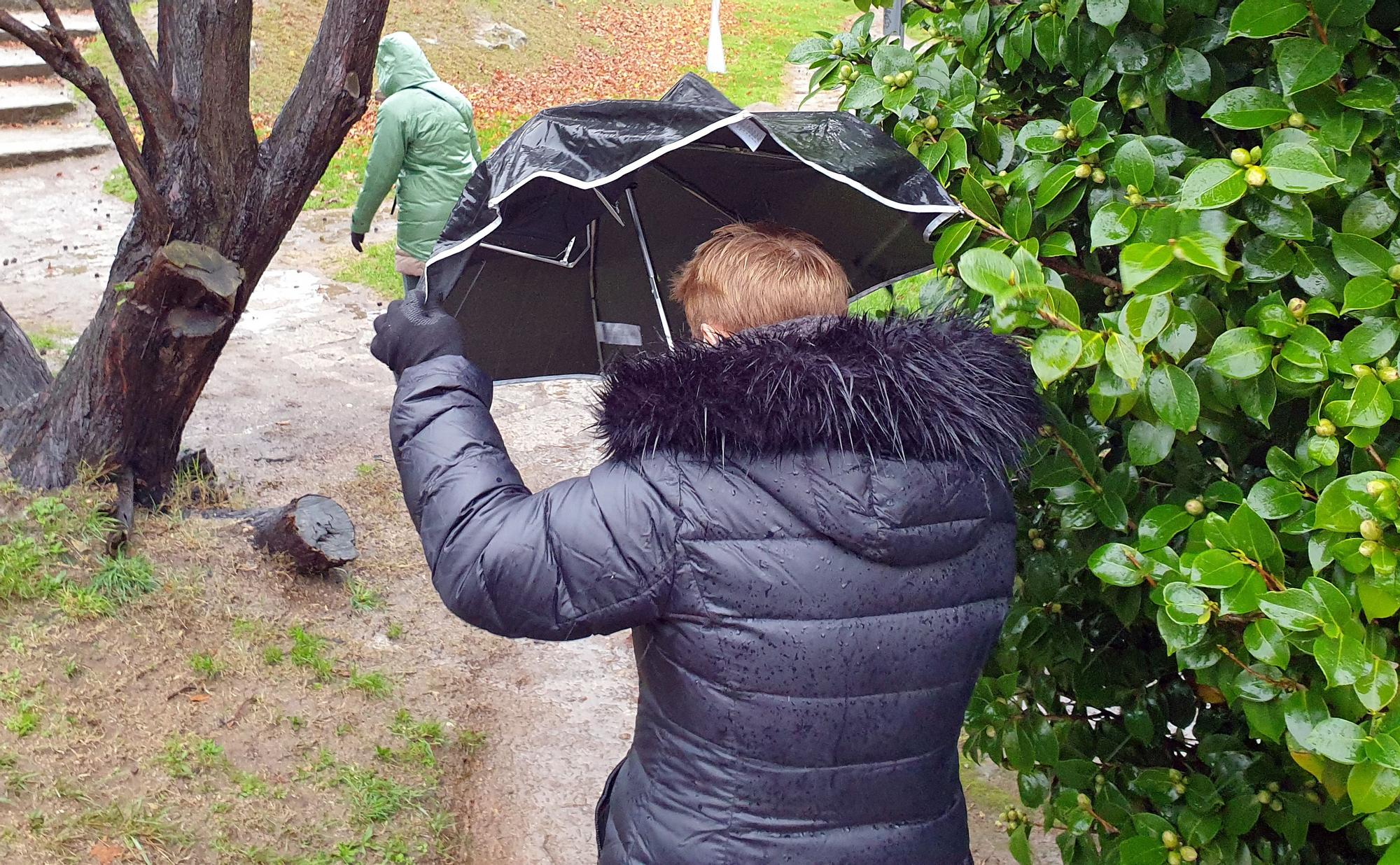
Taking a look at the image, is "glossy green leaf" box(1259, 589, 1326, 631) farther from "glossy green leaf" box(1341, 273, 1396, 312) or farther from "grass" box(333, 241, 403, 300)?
"grass" box(333, 241, 403, 300)

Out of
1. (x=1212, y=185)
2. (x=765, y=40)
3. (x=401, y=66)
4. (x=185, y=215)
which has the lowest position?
(x=765, y=40)

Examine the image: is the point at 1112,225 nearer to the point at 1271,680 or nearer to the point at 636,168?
the point at 1271,680

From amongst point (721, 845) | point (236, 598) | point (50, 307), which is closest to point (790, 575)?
point (721, 845)

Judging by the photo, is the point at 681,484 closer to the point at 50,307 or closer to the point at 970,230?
the point at 970,230

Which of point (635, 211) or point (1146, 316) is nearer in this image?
point (1146, 316)

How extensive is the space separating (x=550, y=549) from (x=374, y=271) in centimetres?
797

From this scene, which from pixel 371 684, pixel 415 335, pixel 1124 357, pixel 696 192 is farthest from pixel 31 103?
pixel 1124 357

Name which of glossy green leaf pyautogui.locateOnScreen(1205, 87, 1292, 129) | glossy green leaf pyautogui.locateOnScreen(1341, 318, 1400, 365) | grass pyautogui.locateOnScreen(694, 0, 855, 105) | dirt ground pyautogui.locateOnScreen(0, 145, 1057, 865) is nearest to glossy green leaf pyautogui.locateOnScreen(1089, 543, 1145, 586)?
glossy green leaf pyautogui.locateOnScreen(1341, 318, 1400, 365)

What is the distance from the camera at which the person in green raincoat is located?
6.49 metres

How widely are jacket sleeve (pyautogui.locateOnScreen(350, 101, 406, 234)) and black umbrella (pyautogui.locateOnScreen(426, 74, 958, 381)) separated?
13.2ft

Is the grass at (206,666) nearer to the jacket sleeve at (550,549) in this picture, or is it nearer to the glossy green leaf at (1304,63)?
the jacket sleeve at (550,549)

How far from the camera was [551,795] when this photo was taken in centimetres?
381

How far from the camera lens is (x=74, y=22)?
13.7 m

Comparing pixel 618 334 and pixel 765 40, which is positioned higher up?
pixel 618 334
